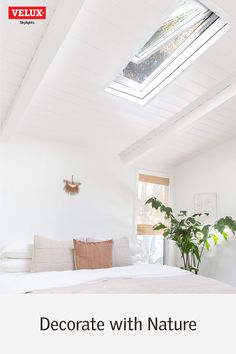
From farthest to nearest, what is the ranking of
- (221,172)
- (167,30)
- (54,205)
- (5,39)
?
(221,172)
(54,205)
(167,30)
(5,39)

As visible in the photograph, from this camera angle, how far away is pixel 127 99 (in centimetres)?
296

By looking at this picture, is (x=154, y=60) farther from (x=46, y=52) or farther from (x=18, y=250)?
(x=18, y=250)

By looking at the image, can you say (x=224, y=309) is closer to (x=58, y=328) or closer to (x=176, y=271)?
(x=58, y=328)

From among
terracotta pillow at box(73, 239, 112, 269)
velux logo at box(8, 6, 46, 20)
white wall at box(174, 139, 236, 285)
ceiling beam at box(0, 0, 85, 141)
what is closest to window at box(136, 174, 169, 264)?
white wall at box(174, 139, 236, 285)

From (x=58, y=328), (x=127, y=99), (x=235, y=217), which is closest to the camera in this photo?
(x=58, y=328)

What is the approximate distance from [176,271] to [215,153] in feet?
6.93

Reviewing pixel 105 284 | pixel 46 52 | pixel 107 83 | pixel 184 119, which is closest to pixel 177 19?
A: pixel 107 83

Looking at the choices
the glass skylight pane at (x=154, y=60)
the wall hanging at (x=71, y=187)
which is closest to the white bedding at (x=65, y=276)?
the wall hanging at (x=71, y=187)

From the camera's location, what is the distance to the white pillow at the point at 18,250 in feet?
9.60

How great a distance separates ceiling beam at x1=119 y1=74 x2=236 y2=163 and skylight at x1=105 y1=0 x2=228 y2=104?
0.46m

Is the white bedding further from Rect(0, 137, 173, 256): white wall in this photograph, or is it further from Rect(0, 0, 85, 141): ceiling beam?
Rect(0, 0, 85, 141): ceiling beam

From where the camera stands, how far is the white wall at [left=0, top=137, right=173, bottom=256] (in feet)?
10.6

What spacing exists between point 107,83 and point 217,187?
2.47 m

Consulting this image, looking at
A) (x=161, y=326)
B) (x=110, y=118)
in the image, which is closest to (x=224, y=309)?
(x=161, y=326)
